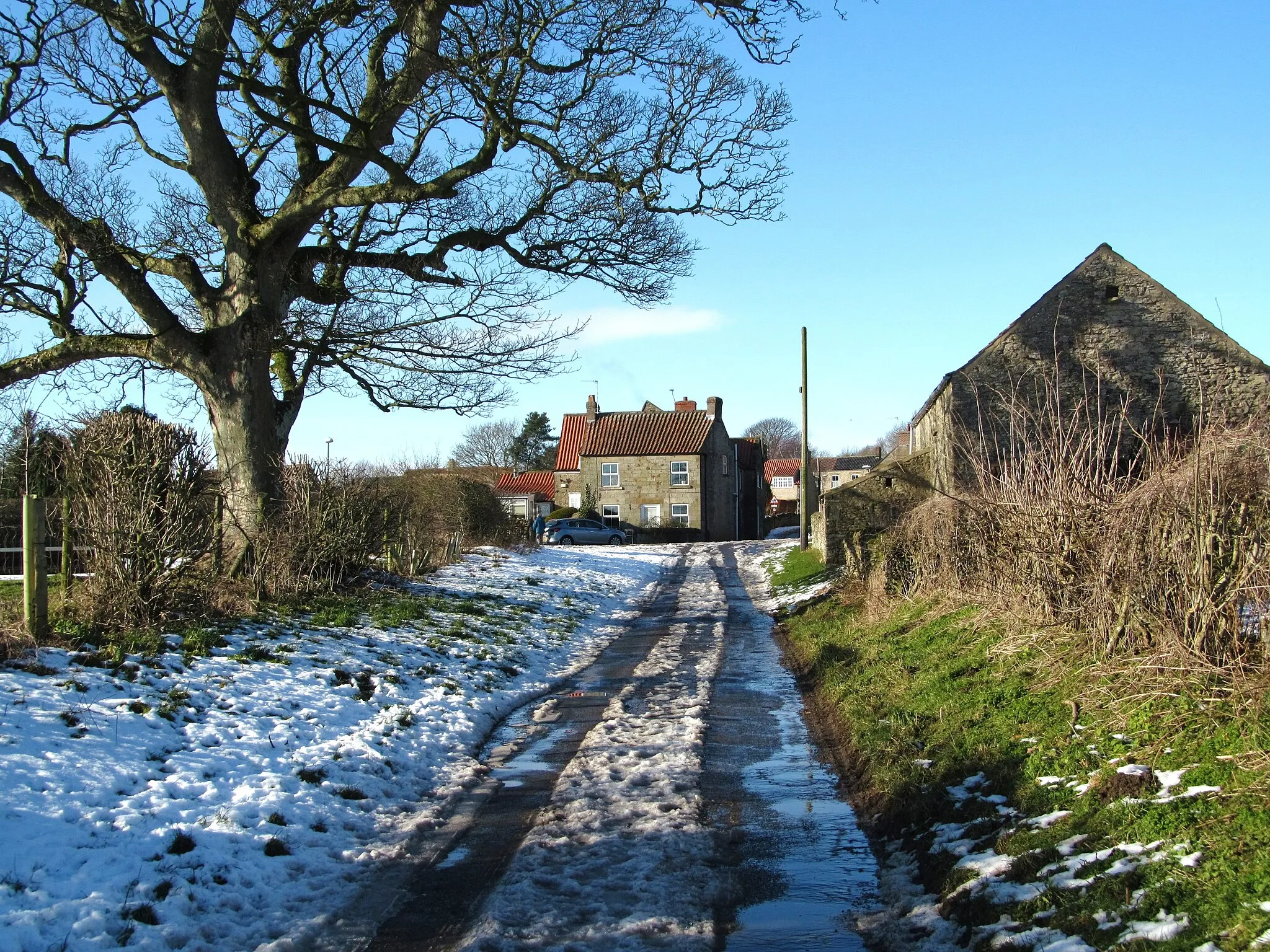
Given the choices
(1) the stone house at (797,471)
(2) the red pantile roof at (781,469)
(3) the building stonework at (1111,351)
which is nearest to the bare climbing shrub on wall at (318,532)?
(3) the building stonework at (1111,351)

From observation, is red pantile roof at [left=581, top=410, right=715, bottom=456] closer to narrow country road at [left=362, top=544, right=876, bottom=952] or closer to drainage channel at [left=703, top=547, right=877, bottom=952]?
narrow country road at [left=362, top=544, right=876, bottom=952]

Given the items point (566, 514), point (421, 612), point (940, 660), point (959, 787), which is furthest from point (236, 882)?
point (566, 514)

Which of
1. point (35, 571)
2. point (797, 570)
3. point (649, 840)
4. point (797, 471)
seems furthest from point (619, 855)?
point (797, 471)

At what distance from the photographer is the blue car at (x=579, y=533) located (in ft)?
162

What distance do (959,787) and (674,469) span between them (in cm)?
4949

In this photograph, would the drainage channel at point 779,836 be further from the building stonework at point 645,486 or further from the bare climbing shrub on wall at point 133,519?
the building stonework at point 645,486

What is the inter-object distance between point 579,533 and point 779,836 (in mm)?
43033

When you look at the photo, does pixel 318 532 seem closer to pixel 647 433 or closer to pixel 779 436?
pixel 647 433

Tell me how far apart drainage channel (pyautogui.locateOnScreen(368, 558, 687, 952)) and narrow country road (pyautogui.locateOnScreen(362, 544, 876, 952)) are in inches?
0.6

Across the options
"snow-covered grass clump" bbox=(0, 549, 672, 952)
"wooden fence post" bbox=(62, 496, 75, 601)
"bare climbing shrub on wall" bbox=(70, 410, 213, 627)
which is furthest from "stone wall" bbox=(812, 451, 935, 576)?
"wooden fence post" bbox=(62, 496, 75, 601)

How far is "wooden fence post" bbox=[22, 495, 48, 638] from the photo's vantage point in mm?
9172

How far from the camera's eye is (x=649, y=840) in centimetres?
660

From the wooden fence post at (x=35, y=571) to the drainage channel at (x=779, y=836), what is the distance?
246 inches

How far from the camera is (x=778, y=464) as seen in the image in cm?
11231
